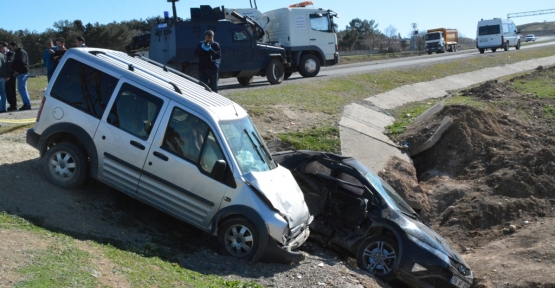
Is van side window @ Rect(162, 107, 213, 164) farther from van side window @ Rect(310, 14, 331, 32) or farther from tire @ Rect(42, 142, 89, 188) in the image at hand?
van side window @ Rect(310, 14, 331, 32)

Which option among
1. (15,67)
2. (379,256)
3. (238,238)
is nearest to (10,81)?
(15,67)

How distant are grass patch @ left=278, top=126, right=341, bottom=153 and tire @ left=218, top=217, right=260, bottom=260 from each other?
5671mm

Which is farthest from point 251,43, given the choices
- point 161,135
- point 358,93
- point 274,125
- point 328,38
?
point 161,135

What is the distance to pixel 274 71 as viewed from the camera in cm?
2211

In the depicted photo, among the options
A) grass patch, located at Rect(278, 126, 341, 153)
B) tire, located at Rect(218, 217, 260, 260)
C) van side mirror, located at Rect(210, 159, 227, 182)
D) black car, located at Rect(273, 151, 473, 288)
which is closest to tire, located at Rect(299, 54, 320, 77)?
grass patch, located at Rect(278, 126, 341, 153)

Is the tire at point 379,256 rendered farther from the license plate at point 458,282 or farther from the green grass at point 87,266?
the green grass at point 87,266

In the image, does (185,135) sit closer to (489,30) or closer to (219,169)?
(219,169)

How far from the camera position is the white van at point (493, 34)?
47.6 m

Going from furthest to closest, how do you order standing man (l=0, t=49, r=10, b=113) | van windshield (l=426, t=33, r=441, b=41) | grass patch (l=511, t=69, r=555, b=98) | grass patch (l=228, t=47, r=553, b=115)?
1. van windshield (l=426, t=33, r=441, b=41)
2. grass patch (l=511, t=69, r=555, b=98)
3. grass patch (l=228, t=47, r=553, b=115)
4. standing man (l=0, t=49, r=10, b=113)

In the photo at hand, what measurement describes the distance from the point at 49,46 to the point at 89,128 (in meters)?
7.81

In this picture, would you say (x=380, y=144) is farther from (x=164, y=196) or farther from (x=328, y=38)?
(x=328, y=38)

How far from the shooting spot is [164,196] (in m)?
8.23

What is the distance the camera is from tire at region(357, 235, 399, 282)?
8766mm

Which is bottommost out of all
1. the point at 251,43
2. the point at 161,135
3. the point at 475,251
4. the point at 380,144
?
the point at 475,251
